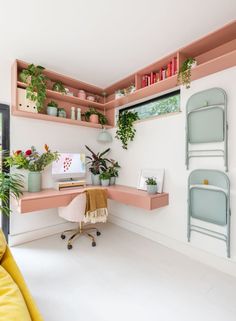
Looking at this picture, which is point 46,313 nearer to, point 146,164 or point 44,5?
point 146,164

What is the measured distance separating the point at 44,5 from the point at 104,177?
2.31 meters

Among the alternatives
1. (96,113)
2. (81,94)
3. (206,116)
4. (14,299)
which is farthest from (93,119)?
(14,299)

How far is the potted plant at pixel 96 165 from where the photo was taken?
127 inches

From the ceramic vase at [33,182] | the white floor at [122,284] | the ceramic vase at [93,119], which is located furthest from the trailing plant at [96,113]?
the white floor at [122,284]

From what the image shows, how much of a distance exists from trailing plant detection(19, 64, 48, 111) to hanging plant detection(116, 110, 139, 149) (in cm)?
124

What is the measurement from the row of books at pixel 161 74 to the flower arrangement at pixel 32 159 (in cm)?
175

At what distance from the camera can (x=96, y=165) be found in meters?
3.29

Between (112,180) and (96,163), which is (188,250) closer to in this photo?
(112,180)

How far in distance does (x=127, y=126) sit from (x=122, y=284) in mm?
2154

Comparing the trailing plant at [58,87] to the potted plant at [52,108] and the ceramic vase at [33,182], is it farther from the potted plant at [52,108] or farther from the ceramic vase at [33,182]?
the ceramic vase at [33,182]

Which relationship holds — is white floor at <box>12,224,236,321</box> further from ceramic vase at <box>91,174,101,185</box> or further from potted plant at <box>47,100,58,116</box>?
potted plant at <box>47,100,58,116</box>

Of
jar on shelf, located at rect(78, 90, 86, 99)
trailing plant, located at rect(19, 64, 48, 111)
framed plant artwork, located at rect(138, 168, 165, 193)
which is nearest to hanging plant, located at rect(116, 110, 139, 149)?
framed plant artwork, located at rect(138, 168, 165, 193)

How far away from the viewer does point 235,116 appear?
1.89 meters

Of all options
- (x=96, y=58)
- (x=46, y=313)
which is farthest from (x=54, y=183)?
(x=96, y=58)
